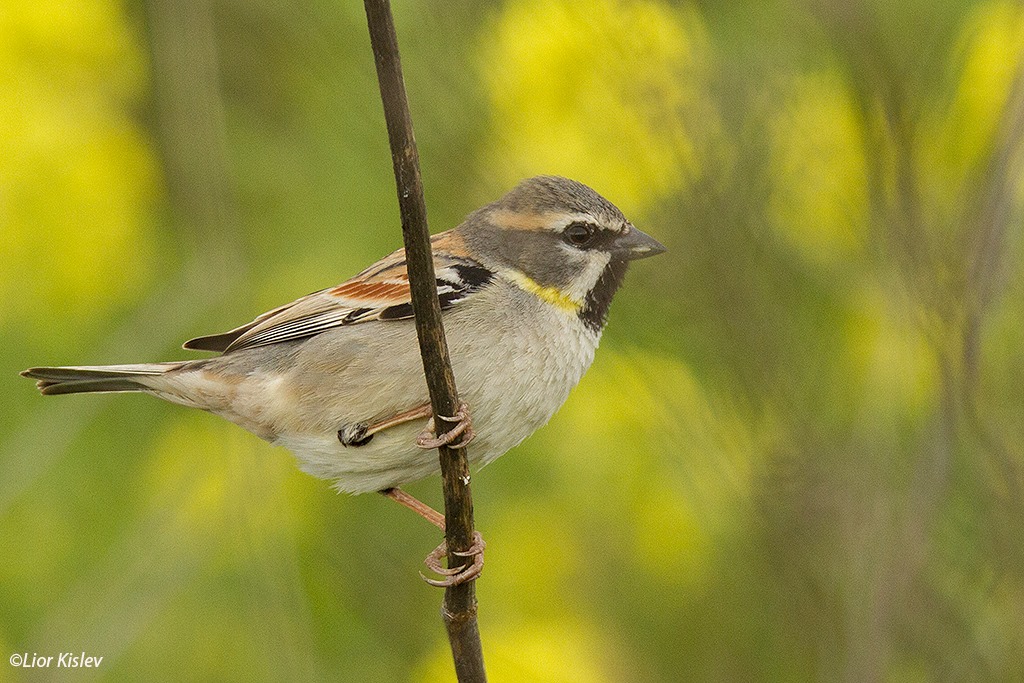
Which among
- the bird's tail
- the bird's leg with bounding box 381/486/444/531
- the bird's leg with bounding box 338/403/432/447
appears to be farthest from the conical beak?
the bird's tail

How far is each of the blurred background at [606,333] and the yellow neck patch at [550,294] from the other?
0.18m

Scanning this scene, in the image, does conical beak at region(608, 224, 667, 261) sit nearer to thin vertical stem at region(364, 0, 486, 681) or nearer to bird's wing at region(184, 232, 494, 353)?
bird's wing at region(184, 232, 494, 353)

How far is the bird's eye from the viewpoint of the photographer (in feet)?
13.6

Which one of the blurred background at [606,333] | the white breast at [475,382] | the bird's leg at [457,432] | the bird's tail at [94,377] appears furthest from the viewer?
the bird's tail at [94,377]

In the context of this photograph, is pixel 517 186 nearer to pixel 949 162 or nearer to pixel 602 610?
Answer: pixel 949 162

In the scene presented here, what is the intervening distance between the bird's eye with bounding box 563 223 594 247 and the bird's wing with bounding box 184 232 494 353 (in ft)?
0.96

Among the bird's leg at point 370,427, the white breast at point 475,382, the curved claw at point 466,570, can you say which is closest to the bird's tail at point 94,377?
the white breast at point 475,382

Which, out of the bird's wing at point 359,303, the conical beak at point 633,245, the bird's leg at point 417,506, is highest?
the conical beak at point 633,245

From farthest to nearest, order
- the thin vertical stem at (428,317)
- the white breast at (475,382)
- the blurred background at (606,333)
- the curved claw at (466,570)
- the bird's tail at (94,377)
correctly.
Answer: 1. the bird's tail at (94,377)
2. the white breast at (475,382)
3. the curved claw at (466,570)
4. the blurred background at (606,333)
5. the thin vertical stem at (428,317)

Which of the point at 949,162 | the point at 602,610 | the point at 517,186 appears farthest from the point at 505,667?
the point at 949,162

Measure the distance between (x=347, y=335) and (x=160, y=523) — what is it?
1524mm

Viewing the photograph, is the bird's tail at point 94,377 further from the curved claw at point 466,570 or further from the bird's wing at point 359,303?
the curved claw at point 466,570

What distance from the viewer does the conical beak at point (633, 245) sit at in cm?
391

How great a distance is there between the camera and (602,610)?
209 inches
